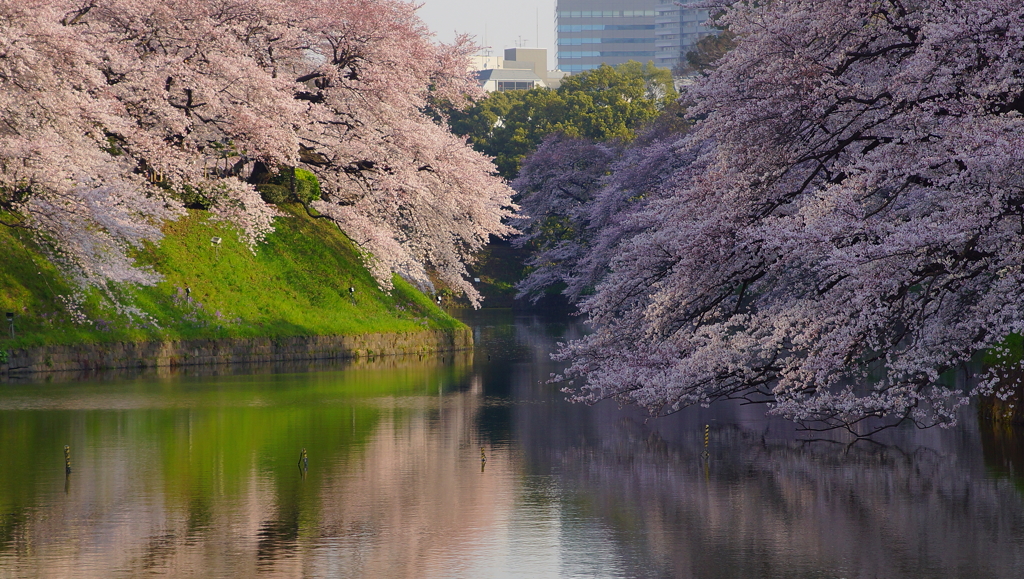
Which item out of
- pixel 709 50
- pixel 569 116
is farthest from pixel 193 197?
pixel 569 116

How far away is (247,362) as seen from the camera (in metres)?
32.2

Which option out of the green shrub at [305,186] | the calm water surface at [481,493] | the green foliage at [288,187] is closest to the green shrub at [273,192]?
the green foliage at [288,187]

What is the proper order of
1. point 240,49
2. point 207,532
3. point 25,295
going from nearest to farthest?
point 207,532 → point 25,295 → point 240,49

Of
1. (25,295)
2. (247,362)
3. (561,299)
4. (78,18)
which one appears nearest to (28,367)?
(25,295)

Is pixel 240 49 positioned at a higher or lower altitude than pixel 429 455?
higher

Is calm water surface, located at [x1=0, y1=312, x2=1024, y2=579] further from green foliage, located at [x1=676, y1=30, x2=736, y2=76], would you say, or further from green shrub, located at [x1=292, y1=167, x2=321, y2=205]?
green foliage, located at [x1=676, y1=30, x2=736, y2=76]

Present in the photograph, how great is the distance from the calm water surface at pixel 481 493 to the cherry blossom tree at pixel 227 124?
639 cm

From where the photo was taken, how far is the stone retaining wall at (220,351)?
28531 millimetres

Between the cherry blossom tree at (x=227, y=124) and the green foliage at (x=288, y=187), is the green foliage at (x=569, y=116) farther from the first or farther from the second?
the green foliage at (x=288, y=187)

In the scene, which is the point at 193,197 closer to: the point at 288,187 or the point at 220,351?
the point at 288,187

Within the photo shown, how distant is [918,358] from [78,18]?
26608mm

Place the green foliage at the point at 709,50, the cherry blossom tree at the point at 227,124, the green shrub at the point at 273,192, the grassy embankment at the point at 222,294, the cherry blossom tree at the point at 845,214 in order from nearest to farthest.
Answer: the cherry blossom tree at the point at 845,214 < the cherry blossom tree at the point at 227,124 < the grassy embankment at the point at 222,294 < the green shrub at the point at 273,192 < the green foliage at the point at 709,50

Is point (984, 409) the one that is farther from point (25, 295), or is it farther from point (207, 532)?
point (25, 295)

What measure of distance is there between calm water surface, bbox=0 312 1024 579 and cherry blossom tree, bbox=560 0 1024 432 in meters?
1.32
